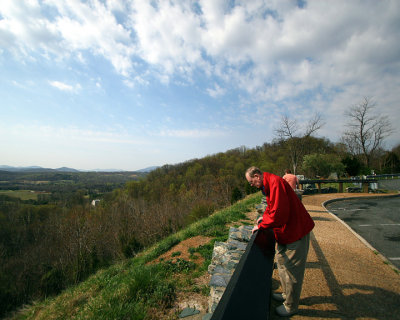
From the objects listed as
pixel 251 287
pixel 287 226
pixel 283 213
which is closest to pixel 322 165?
pixel 287 226

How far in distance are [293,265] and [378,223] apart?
8.05m

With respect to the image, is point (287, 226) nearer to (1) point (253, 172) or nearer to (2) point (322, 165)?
(1) point (253, 172)

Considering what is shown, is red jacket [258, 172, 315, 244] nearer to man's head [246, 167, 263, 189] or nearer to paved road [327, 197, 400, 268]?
man's head [246, 167, 263, 189]

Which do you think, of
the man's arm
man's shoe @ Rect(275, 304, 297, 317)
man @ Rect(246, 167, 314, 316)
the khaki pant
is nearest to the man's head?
man @ Rect(246, 167, 314, 316)

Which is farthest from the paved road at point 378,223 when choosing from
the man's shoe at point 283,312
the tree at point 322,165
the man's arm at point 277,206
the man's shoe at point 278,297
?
the tree at point 322,165

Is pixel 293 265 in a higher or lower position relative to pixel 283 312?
higher

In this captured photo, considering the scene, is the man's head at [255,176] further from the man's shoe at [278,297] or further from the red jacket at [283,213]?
the man's shoe at [278,297]

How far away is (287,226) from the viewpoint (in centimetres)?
242

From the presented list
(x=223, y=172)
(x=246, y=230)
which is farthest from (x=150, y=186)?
(x=246, y=230)

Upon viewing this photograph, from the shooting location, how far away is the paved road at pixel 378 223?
5531mm

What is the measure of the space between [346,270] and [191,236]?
4617 mm

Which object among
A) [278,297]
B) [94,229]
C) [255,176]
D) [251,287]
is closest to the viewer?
[251,287]

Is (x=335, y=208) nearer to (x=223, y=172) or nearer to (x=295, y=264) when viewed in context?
(x=295, y=264)

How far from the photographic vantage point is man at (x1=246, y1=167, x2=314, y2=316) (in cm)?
229
